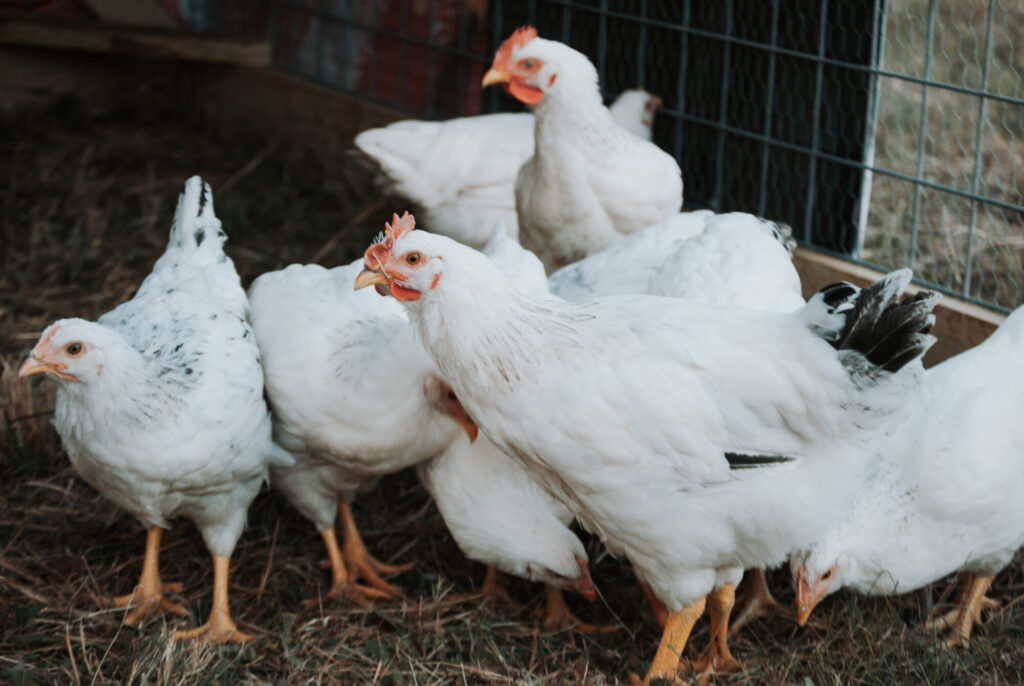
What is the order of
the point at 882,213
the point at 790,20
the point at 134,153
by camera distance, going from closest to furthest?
the point at 790,20 < the point at 882,213 < the point at 134,153

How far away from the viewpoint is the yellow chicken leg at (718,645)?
9.27ft

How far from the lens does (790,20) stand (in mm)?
4105

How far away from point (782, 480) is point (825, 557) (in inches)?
12.0

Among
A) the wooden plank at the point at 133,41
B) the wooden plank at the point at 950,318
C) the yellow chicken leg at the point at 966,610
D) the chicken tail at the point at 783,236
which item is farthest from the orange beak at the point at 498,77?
the wooden plank at the point at 133,41

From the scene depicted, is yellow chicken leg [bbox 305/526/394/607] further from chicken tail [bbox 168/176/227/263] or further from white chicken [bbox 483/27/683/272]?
white chicken [bbox 483/27/683/272]

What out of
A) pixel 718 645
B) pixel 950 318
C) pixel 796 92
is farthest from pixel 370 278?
pixel 796 92

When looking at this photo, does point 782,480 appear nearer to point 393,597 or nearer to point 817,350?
point 817,350

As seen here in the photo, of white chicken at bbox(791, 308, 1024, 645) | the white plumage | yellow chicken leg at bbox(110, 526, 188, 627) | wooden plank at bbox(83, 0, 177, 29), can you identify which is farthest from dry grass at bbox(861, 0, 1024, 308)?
wooden plank at bbox(83, 0, 177, 29)

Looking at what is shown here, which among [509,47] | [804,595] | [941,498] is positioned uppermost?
[509,47]

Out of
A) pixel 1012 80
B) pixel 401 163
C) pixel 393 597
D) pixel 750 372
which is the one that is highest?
pixel 1012 80

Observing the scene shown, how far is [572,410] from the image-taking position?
243 cm

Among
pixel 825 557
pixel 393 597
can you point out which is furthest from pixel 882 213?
pixel 393 597

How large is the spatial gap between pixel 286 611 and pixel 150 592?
1.18 feet

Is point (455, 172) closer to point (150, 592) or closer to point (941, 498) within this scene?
point (150, 592)
